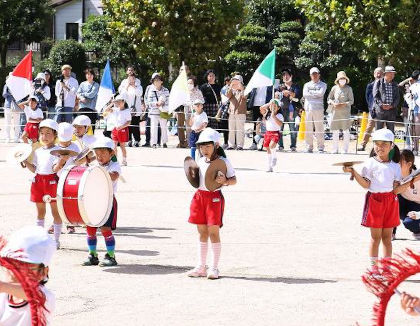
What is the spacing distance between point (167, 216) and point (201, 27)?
2057 centimetres

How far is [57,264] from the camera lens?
10.8 m

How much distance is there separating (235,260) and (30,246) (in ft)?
20.5

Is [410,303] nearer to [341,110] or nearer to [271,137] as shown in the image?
[271,137]

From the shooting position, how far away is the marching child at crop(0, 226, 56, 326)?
15.2 feet

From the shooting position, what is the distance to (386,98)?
22.6m

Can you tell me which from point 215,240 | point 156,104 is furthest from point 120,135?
point 215,240

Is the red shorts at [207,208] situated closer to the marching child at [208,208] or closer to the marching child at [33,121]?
the marching child at [208,208]

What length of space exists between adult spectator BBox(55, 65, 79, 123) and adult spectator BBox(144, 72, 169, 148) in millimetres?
2074

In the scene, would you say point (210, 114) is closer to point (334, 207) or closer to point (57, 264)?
point (334, 207)

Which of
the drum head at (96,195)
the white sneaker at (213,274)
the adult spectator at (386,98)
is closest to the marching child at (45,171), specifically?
the drum head at (96,195)

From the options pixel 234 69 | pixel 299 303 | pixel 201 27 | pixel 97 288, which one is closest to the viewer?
pixel 299 303

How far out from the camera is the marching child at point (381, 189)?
10.1 meters

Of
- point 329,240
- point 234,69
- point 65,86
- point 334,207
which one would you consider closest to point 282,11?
point 234,69

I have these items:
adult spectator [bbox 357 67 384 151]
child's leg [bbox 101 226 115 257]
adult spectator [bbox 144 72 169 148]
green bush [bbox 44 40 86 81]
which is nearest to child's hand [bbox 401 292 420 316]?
child's leg [bbox 101 226 115 257]
